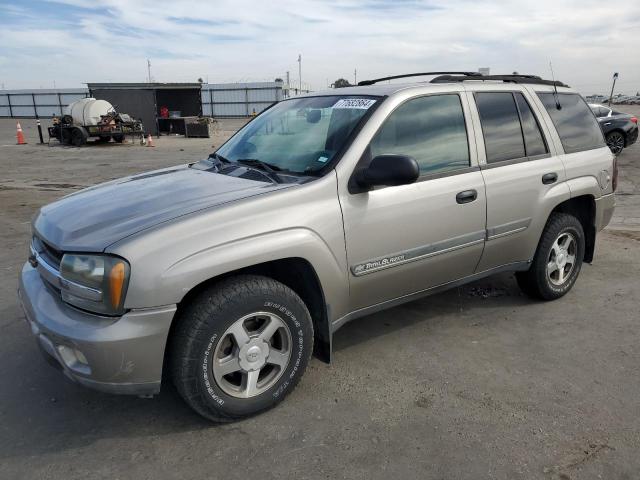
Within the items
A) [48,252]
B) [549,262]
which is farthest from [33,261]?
[549,262]

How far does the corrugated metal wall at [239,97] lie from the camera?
1903 inches

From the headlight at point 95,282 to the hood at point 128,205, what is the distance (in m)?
0.07

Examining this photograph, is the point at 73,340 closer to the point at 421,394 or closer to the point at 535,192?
the point at 421,394

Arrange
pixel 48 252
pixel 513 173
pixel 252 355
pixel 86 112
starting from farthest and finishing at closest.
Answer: pixel 86 112 → pixel 513 173 → pixel 48 252 → pixel 252 355

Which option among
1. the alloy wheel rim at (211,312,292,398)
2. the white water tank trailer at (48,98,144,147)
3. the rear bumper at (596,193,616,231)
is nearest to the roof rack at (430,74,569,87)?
the rear bumper at (596,193,616,231)

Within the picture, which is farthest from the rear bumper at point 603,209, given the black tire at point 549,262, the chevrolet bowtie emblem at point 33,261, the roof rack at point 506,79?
the chevrolet bowtie emblem at point 33,261

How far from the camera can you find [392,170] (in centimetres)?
282

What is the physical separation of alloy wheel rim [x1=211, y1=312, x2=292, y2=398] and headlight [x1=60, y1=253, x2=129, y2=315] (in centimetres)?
55

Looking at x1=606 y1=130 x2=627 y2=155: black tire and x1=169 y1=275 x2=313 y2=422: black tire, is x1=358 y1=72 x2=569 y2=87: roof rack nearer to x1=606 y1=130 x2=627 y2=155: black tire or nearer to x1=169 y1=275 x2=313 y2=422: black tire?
x1=169 y1=275 x2=313 y2=422: black tire

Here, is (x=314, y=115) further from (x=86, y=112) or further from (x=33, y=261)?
(x=86, y=112)

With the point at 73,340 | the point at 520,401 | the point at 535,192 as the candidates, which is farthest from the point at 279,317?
the point at 535,192

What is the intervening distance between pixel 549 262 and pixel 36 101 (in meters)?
55.2

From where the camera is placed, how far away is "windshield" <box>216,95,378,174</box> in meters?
3.17

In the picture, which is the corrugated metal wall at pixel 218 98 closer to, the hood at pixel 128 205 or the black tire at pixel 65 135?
the black tire at pixel 65 135
